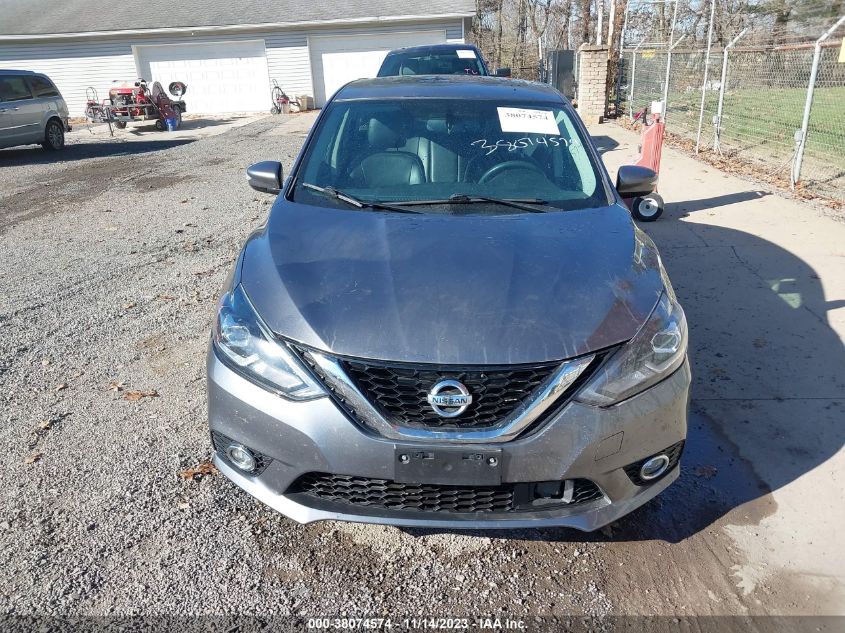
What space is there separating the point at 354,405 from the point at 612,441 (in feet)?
2.89

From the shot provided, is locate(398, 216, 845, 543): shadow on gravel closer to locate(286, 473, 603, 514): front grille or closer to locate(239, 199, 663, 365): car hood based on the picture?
locate(286, 473, 603, 514): front grille

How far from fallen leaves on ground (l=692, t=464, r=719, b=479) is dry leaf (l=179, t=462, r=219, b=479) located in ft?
7.51

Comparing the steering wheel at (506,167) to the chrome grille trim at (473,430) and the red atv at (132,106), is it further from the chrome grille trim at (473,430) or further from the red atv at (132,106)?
the red atv at (132,106)

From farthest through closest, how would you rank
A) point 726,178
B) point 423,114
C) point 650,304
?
point 726,178
point 423,114
point 650,304

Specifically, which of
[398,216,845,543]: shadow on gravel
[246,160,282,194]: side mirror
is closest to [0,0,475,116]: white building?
[398,216,845,543]: shadow on gravel

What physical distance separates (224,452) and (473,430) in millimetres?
991

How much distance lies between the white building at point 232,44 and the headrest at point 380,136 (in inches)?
849

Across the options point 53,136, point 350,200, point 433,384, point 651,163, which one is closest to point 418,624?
point 433,384

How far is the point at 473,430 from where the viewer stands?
214cm

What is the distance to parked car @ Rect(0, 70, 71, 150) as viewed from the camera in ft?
44.2

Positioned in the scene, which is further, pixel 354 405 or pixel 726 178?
pixel 726 178

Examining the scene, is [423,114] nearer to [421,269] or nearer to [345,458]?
[421,269]

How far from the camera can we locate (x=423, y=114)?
12.2ft

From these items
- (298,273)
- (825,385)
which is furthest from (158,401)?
(825,385)
